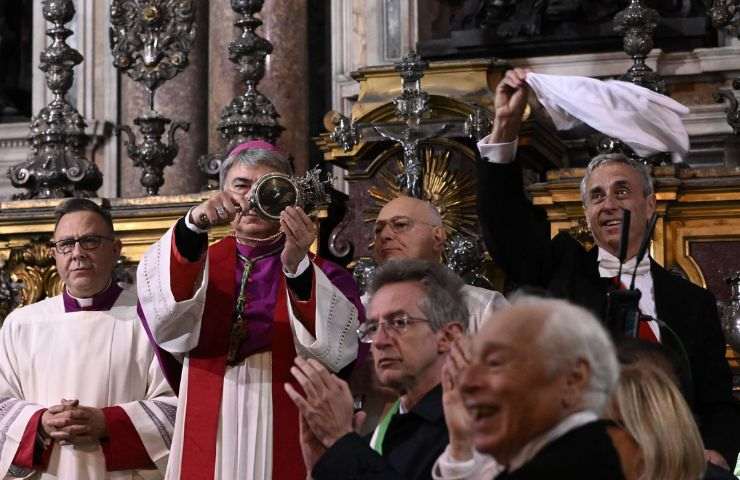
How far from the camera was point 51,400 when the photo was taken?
667cm

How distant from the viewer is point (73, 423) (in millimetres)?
6383

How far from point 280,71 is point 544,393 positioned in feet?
23.4

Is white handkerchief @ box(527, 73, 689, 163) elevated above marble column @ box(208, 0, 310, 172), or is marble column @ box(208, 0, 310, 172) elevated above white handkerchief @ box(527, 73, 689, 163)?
marble column @ box(208, 0, 310, 172)

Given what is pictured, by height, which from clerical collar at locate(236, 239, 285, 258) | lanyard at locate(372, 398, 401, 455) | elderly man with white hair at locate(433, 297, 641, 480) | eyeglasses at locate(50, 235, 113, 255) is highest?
eyeglasses at locate(50, 235, 113, 255)

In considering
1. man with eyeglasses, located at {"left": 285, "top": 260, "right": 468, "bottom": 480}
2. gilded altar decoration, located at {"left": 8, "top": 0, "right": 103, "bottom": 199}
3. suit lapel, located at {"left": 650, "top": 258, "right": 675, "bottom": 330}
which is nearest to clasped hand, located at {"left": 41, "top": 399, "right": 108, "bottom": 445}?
man with eyeglasses, located at {"left": 285, "top": 260, "right": 468, "bottom": 480}

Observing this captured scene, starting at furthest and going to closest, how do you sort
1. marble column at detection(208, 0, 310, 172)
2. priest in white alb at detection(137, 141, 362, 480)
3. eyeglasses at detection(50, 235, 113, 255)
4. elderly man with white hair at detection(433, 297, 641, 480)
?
marble column at detection(208, 0, 310, 172) → eyeglasses at detection(50, 235, 113, 255) → priest in white alb at detection(137, 141, 362, 480) → elderly man with white hair at detection(433, 297, 641, 480)

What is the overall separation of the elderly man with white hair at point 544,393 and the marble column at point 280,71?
21.8 feet

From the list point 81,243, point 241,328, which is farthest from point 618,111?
point 81,243

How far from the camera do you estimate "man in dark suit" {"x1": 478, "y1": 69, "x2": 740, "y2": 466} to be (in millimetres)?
5598

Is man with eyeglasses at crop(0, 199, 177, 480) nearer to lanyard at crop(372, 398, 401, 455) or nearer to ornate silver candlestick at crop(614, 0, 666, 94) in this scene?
lanyard at crop(372, 398, 401, 455)

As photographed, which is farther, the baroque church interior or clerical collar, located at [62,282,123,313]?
the baroque church interior

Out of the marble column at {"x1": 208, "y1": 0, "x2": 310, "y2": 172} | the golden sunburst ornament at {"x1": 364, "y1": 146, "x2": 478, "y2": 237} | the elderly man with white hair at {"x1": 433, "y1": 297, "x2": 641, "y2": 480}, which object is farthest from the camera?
the marble column at {"x1": 208, "y1": 0, "x2": 310, "y2": 172}

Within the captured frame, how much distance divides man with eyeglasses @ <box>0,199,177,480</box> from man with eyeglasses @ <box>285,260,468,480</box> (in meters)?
1.78

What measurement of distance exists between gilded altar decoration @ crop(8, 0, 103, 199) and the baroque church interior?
0.01 metres
